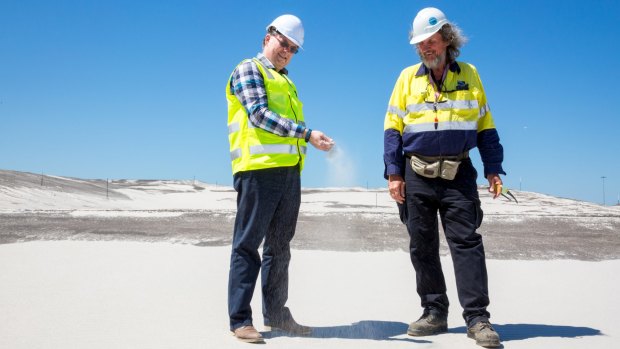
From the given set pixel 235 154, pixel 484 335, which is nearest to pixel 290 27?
pixel 235 154

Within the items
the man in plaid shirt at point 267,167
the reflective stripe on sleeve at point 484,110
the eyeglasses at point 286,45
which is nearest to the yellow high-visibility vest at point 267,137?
the man in plaid shirt at point 267,167

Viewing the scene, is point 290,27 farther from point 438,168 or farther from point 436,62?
point 438,168

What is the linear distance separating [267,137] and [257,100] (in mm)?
226

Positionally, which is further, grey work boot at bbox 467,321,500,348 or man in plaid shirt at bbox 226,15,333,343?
man in plaid shirt at bbox 226,15,333,343

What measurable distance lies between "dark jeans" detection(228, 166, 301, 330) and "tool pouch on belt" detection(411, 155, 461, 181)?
2.57 feet

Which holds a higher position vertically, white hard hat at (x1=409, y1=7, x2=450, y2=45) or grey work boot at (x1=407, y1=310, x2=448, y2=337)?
white hard hat at (x1=409, y1=7, x2=450, y2=45)

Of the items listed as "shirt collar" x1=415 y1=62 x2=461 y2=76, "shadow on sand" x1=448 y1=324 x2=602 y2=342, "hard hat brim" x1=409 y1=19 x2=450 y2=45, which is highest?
"hard hat brim" x1=409 y1=19 x2=450 y2=45

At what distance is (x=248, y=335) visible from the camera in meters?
3.11

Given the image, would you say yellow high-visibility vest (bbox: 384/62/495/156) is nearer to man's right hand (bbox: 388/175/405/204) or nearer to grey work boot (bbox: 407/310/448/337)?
man's right hand (bbox: 388/175/405/204)

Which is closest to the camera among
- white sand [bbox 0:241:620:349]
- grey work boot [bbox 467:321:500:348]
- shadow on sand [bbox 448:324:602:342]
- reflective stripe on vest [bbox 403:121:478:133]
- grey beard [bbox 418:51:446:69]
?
grey work boot [bbox 467:321:500:348]

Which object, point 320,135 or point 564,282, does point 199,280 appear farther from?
point 564,282

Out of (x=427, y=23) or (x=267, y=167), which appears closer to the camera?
(x=267, y=167)

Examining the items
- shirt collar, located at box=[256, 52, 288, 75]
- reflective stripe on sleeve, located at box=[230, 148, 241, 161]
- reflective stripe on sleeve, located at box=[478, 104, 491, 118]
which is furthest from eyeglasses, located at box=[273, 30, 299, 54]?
reflective stripe on sleeve, located at box=[478, 104, 491, 118]

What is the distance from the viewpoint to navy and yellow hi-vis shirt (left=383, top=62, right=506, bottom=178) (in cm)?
347
